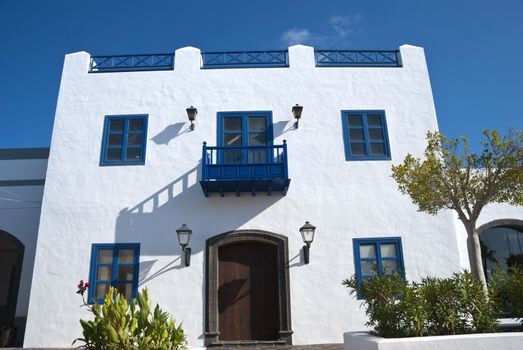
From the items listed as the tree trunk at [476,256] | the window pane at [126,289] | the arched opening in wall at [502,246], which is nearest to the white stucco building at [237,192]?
the window pane at [126,289]

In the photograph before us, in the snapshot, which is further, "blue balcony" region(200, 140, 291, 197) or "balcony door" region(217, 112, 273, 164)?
"balcony door" region(217, 112, 273, 164)

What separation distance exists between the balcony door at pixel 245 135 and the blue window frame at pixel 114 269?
2956 millimetres

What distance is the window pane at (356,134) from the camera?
33.4ft

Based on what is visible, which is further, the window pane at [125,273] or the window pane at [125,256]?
the window pane at [125,256]

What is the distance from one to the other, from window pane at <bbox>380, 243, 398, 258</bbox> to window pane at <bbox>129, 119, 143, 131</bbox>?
6398mm

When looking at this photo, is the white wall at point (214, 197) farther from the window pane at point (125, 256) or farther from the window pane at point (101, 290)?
the window pane at point (101, 290)

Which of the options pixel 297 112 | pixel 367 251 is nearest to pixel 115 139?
pixel 297 112

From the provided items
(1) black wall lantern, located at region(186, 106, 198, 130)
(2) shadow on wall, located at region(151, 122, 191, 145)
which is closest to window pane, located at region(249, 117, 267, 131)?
(1) black wall lantern, located at region(186, 106, 198, 130)

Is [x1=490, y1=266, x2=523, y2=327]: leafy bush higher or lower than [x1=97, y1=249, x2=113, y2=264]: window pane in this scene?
lower

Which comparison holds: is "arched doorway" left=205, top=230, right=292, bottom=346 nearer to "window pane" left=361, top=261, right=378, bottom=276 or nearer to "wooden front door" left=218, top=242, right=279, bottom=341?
"wooden front door" left=218, top=242, right=279, bottom=341

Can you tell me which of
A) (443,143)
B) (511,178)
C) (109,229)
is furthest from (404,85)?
(109,229)

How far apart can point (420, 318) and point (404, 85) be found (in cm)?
670

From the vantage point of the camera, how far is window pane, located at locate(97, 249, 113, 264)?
30.2 feet

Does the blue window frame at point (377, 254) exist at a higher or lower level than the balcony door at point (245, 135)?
lower
